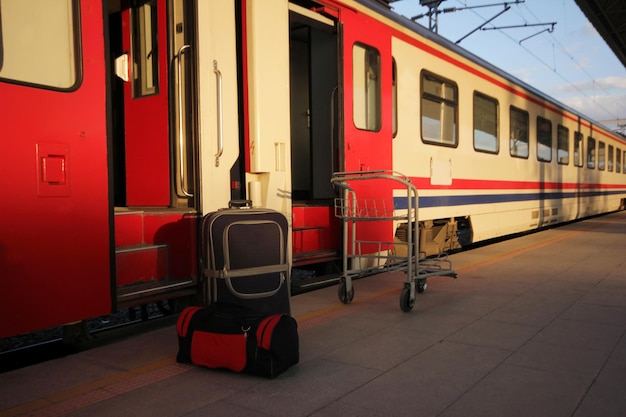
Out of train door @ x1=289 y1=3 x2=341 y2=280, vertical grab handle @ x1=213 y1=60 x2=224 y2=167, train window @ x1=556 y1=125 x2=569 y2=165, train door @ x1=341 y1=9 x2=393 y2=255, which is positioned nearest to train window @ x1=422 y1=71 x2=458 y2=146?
train door @ x1=341 y1=9 x2=393 y2=255

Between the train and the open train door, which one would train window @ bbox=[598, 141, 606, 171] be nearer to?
the train

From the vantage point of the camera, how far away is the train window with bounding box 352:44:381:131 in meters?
6.22

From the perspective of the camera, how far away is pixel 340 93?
5914 mm

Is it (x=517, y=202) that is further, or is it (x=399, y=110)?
(x=517, y=202)

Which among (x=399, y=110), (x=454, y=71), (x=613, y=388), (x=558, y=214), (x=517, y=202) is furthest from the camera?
(x=558, y=214)

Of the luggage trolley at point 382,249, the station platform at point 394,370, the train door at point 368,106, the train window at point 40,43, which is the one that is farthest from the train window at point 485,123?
the train window at point 40,43

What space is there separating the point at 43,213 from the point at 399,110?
15.8 feet

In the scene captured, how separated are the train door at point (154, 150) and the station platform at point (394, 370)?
542 millimetres

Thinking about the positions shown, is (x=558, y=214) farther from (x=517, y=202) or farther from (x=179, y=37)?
(x=179, y=37)

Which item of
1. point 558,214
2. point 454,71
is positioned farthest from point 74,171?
point 558,214

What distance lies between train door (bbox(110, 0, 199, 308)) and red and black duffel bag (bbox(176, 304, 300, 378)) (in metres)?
0.72

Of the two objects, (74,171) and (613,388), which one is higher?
(74,171)

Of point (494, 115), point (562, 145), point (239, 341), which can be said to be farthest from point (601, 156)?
point (239, 341)

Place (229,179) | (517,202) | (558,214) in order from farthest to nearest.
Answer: (558,214) < (517,202) < (229,179)
